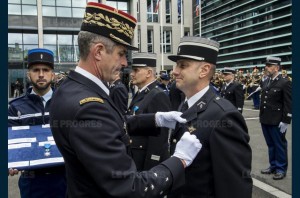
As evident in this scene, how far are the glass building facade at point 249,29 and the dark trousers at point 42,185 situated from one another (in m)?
29.4

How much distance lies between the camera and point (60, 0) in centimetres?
2850

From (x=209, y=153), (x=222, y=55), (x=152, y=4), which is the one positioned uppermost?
(x=152, y=4)

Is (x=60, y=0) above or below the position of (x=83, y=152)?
above

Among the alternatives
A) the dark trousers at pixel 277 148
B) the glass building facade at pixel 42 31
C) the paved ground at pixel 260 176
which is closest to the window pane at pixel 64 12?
the glass building facade at pixel 42 31

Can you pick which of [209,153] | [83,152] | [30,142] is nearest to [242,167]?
[209,153]

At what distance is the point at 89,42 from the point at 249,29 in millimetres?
36058

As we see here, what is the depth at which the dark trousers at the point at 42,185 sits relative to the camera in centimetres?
302

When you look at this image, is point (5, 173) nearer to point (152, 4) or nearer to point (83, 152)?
point (83, 152)

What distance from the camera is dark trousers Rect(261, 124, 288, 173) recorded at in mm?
5543

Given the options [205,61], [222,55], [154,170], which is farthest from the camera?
[222,55]

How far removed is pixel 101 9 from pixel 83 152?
35.8 inches

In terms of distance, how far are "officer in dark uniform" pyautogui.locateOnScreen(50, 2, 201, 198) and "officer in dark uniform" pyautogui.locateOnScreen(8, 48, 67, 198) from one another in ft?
4.79

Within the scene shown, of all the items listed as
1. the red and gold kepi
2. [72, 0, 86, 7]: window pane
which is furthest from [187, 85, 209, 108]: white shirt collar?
[72, 0, 86, 7]: window pane

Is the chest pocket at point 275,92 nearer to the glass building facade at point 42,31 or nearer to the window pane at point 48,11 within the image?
the glass building facade at point 42,31
